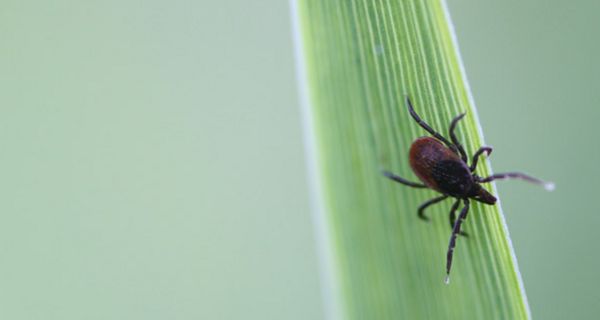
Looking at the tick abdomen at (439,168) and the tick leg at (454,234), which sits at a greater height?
the tick abdomen at (439,168)

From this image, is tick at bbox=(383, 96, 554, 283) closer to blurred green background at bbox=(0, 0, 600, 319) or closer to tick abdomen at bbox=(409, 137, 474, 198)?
tick abdomen at bbox=(409, 137, 474, 198)

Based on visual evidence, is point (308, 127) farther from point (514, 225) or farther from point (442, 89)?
point (514, 225)

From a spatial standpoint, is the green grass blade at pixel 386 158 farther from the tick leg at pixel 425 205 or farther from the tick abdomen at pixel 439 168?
the tick abdomen at pixel 439 168

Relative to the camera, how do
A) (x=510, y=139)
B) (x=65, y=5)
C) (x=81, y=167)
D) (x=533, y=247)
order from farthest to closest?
(x=65, y=5)
(x=81, y=167)
(x=510, y=139)
(x=533, y=247)

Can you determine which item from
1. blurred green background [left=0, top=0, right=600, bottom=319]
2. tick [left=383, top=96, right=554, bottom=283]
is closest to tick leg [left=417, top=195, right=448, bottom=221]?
tick [left=383, top=96, right=554, bottom=283]

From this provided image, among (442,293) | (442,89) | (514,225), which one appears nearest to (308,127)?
(442,89)

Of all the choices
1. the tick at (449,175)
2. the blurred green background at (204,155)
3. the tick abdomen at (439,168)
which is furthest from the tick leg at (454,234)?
the blurred green background at (204,155)

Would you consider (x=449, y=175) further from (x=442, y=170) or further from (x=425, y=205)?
(x=425, y=205)

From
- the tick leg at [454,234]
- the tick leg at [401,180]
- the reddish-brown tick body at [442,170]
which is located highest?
the reddish-brown tick body at [442,170]
